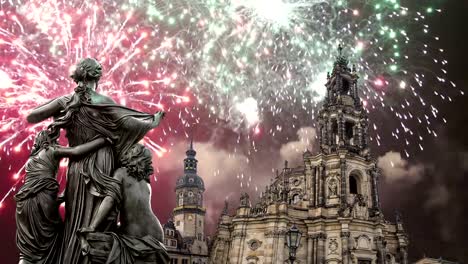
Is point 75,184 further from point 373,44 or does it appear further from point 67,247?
point 373,44

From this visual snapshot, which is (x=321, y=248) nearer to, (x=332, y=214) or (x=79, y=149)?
(x=332, y=214)

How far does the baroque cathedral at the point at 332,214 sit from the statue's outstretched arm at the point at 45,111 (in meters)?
36.6

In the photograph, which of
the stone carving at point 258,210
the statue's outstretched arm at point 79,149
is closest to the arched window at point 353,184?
the stone carving at point 258,210

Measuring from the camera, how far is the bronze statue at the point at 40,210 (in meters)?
4.41

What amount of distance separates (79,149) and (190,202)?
7175 cm

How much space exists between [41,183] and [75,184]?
0.32 metres

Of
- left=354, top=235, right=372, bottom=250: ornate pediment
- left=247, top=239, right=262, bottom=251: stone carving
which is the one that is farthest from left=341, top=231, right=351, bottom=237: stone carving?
left=247, top=239, right=262, bottom=251: stone carving

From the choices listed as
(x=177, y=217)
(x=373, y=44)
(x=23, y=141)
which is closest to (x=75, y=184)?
(x=23, y=141)

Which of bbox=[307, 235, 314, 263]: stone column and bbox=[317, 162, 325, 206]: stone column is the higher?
bbox=[317, 162, 325, 206]: stone column

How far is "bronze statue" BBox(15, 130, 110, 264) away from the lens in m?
4.41

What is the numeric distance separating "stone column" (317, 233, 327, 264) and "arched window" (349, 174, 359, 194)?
6.35m

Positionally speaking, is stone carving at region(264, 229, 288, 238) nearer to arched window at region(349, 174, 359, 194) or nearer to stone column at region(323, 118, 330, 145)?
arched window at region(349, 174, 359, 194)

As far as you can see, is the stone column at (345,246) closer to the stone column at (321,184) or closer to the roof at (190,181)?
the stone column at (321,184)

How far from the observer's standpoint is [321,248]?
4100 cm
